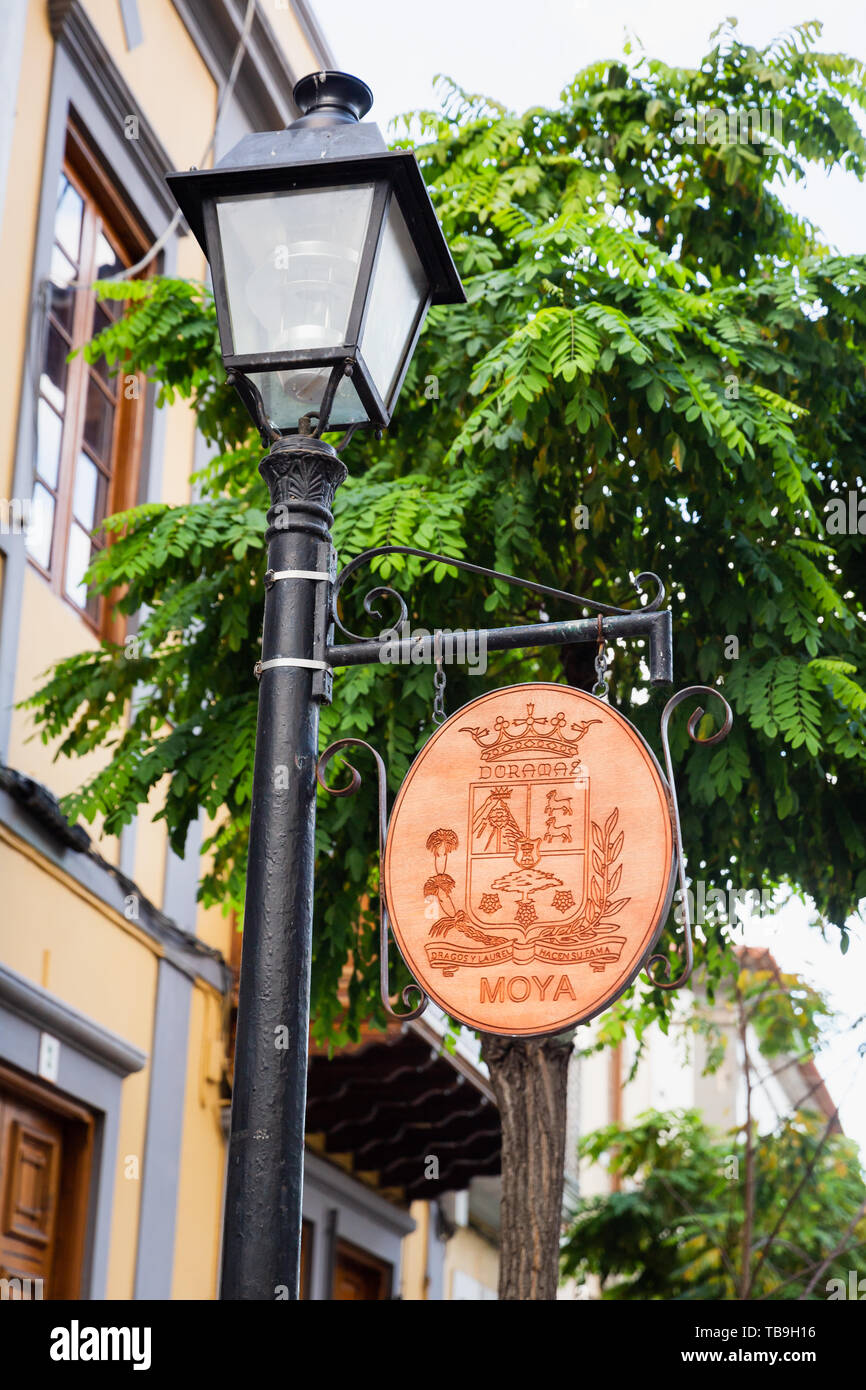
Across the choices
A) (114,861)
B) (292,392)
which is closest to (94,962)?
(114,861)

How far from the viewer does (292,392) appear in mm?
3309

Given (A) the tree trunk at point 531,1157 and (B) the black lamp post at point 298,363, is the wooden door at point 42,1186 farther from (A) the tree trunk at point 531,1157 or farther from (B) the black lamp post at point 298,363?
(B) the black lamp post at point 298,363

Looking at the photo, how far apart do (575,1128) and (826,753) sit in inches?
539

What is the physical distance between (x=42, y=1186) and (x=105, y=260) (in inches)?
205

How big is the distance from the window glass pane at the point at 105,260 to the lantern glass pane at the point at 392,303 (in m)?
6.11

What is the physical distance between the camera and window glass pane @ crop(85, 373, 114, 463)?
909 cm

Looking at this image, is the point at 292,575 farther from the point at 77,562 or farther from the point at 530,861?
the point at 77,562

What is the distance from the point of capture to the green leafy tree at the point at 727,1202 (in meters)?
12.4

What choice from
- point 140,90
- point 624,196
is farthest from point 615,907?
point 140,90

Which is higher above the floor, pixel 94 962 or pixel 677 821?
pixel 94 962

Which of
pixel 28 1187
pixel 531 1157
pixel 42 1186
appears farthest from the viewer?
pixel 42 1186

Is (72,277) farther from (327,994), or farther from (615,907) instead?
(615,907)

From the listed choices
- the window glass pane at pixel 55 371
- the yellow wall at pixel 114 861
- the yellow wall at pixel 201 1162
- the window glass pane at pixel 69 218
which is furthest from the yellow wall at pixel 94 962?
the window glass pane at pixel 69 218

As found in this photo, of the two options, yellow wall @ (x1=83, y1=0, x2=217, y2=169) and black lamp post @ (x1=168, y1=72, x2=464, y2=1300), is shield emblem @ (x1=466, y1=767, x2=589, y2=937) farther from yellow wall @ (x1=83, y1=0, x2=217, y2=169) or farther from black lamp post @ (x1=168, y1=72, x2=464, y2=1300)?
yellow wall @ (x1=83, y1=0, x2=217, y2=169)
